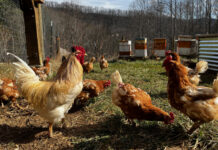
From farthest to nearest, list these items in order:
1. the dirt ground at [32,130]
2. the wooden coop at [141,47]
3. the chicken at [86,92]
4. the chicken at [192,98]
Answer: the wooden coop at [141,47], the chicken at [86,92], the dirt ground at [32,130], the chicken at [192,98]

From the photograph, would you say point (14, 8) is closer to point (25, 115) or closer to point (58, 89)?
point (25, 115)

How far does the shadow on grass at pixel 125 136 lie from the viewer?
7.88 ft

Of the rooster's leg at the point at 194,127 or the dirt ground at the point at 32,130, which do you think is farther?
the dirt ground at the point at 32,130

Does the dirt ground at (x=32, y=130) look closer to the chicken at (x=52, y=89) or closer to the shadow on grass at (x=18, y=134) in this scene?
the shadow on grass at (x=18, y=134)

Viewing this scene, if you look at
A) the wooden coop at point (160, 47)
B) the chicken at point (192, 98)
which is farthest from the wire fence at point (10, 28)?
the wooden coop at point (160, 47)

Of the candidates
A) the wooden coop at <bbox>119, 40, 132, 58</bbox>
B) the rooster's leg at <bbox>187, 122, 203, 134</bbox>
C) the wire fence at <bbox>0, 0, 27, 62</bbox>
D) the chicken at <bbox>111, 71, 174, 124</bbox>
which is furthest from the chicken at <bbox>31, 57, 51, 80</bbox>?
the wooden coop at <bbox>119, 40, 132, 58</bbox>

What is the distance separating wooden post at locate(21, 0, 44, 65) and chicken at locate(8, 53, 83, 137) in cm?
283

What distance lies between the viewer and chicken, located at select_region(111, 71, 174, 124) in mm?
2579

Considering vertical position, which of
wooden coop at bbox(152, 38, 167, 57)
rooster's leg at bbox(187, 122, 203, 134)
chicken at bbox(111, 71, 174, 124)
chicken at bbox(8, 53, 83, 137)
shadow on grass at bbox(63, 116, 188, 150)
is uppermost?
wooden coop at bbox(152, 38, 167, 57)

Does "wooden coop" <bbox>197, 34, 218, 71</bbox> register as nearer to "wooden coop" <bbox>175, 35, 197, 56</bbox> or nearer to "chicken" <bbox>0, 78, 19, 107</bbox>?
"wooden coop" <bbox>175, 35, 197, 56</bbox>

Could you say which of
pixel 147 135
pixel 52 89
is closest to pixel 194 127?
pixel 147 135

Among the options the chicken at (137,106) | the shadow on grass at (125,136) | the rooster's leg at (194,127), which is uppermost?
the chicken at (137,106)

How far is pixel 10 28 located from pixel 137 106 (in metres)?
5.37

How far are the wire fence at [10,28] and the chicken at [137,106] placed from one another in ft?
14.6
